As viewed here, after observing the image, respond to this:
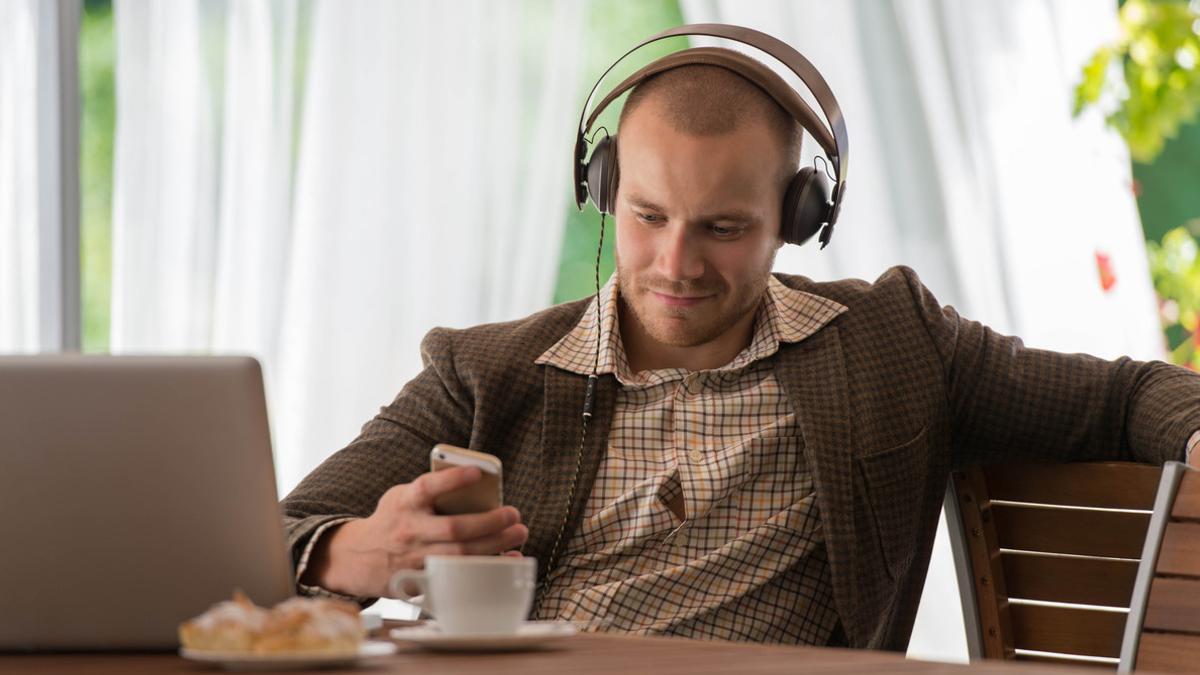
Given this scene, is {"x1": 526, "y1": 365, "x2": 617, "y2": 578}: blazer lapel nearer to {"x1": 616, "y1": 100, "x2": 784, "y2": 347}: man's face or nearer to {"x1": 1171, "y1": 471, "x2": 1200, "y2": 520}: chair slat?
{"x1": 616, "y1": 100, "x2": 784, "y2": 347}: man's face

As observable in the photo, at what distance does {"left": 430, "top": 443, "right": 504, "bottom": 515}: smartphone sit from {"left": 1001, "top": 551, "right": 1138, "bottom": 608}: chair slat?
72cm

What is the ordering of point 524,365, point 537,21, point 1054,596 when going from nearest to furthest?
1. point 1054,596
2. point 524,365
3. point 537,21

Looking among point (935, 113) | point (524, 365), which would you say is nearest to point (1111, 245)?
point (935, 113)

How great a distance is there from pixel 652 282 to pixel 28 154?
6.54 feet

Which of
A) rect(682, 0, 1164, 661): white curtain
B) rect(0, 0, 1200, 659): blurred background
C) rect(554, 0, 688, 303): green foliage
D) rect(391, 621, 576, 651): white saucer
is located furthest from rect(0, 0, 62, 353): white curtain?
rect(391, 621, 576, 651): white saucer

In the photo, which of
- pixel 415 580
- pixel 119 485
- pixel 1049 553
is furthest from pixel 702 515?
pixel 119 485

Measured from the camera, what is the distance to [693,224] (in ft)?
4.95

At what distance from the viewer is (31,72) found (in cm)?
298

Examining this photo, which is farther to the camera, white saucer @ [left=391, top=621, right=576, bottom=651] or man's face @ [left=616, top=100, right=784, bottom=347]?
man's face @ [left=616, top=100, right=784, bottom=347]

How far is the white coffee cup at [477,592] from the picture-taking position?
87cm

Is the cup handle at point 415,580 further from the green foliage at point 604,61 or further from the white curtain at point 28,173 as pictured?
the white curtain at point 28,173

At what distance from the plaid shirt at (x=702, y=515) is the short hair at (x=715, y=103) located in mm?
227

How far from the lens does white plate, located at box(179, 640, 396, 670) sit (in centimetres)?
77

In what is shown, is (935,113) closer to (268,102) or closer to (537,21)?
(537,21)
